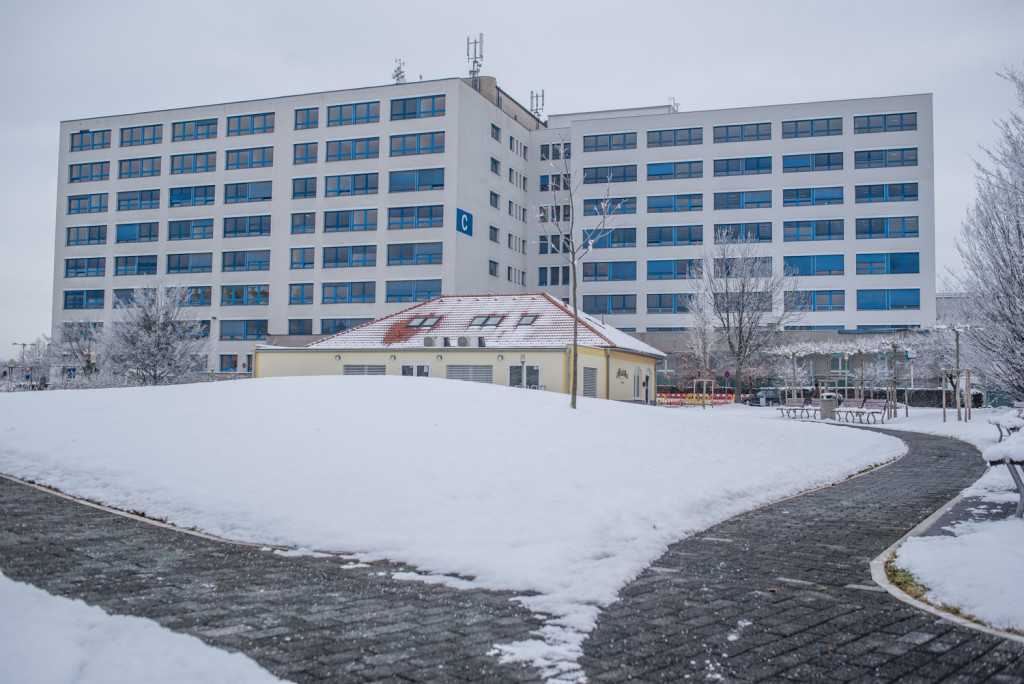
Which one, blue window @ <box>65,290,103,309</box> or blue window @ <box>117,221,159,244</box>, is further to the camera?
blue window @ <box>65,290,103,309</box>

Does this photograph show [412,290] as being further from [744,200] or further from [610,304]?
[744,200]

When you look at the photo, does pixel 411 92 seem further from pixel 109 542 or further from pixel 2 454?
pixel 109 542

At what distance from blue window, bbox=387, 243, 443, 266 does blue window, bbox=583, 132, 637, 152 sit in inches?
723

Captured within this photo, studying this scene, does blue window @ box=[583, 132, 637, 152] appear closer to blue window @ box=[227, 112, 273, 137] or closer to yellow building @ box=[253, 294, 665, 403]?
blue window @ box=[227, 112, 273, 137]

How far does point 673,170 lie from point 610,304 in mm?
12618

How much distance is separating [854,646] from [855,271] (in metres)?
62.8

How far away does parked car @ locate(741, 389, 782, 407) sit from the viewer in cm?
5411

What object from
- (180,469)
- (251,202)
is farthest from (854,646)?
(251,202)

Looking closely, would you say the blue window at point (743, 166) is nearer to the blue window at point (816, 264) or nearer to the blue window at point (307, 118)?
the blue window at point (816, 264)

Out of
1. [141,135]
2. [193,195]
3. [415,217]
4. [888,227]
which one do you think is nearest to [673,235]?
[888,227]

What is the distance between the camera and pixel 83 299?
69.6m

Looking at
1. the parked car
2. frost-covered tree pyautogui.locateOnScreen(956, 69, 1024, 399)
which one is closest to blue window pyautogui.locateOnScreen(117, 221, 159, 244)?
the parked car

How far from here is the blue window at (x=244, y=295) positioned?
2520 inches

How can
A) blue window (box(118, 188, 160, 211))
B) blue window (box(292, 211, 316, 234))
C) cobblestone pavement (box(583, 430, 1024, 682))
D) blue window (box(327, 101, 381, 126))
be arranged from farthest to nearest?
blue window (box(118, 188, 160, 211)) < blue window (box(292, 211, 316, 234)) < blue window (box(327, 101, 381, 126)) < cobblestone pavement (box(583, 430, 1024, 682))
